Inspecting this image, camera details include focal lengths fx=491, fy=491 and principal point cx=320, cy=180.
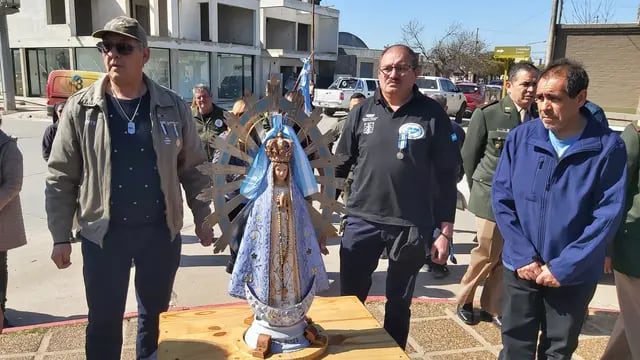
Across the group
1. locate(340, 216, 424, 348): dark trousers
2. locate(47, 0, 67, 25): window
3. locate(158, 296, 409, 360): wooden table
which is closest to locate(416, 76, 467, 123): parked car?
locate(340, 216, 424, 348): dark trousers

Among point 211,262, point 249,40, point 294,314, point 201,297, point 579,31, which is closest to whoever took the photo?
point 294,314

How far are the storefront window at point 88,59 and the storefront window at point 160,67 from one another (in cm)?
230

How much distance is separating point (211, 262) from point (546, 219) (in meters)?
3.64

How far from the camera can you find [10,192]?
298 centimetres

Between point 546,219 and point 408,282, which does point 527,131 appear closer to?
point 546,219

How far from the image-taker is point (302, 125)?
218 centimetres

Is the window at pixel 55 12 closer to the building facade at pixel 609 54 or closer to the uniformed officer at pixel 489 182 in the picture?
the building facade at pixel 609 54

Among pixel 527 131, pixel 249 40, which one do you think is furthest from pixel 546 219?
pixel 249 40

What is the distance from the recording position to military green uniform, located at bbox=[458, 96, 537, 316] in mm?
3615

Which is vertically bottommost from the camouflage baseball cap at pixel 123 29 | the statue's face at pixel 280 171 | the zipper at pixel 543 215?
the zipper at pixel 543 215

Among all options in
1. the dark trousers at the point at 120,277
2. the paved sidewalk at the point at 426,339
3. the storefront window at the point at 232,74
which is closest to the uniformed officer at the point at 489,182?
the paved sidewalk at the point at 426,339

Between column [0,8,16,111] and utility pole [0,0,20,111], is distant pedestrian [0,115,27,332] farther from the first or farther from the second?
column [0,8,16,111]

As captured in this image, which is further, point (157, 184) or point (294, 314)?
point (157, 184)

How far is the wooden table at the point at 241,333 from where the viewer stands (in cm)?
222
